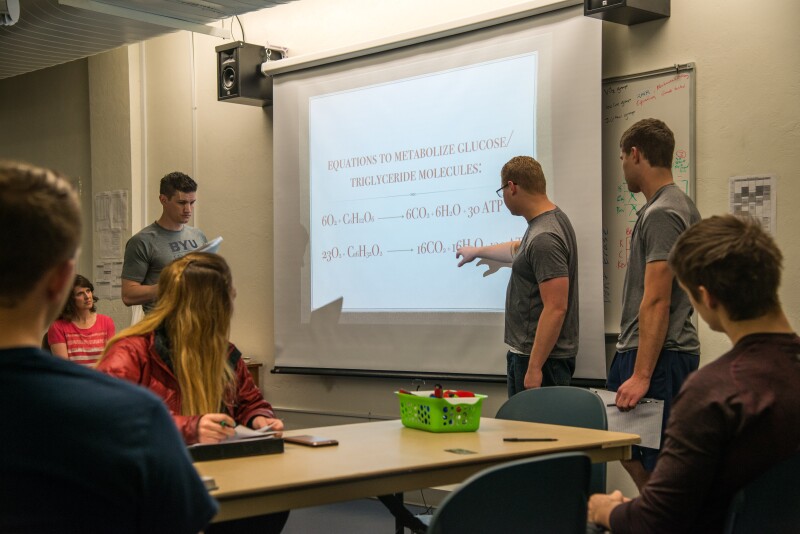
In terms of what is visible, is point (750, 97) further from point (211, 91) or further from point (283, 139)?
point (211, 91)

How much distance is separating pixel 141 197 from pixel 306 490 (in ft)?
15.9

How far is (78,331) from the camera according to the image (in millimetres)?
4891

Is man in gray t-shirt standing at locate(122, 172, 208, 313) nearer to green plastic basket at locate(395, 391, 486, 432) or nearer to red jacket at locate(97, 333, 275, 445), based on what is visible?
red jacket at locate(97, 333, 275, 445)

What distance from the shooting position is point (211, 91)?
5.91 metres

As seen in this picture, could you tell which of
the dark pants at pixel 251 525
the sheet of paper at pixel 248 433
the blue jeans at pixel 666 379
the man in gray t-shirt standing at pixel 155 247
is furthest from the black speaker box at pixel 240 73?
the sheet of paper at pixel 248 433

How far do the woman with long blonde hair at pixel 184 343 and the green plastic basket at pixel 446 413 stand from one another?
0.42m

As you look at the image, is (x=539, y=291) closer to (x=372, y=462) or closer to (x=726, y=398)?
(x=372, y=462)

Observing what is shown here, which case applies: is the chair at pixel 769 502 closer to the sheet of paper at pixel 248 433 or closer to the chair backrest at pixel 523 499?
the chair backrest at pixel 523 499

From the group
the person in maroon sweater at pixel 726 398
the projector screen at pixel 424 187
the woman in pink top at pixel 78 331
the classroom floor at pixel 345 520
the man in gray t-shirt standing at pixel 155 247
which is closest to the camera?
the person in maroon sweater at pixel 726 398

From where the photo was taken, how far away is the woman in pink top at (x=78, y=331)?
4.82 meters

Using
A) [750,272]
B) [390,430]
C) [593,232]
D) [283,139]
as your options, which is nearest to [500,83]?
[593,232]

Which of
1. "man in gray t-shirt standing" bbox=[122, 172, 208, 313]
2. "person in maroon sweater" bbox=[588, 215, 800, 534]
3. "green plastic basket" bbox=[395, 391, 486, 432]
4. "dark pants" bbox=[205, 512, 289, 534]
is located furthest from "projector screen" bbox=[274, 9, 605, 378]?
"person in maroon sweater" bbox=[588, 215, 800, 534]

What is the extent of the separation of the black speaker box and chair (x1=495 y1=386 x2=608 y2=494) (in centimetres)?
308

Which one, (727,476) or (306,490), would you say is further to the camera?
(306,490)
